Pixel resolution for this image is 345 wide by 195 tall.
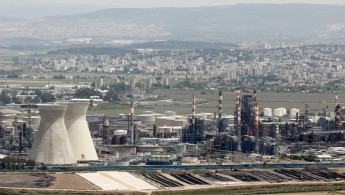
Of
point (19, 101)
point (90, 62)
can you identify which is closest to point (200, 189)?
point (19, 101)

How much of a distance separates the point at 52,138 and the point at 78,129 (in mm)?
2788

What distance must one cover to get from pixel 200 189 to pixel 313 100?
62.2 m

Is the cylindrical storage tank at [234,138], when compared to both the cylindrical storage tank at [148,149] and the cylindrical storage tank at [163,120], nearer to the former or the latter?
the cylindrical storage tank at [148,149]

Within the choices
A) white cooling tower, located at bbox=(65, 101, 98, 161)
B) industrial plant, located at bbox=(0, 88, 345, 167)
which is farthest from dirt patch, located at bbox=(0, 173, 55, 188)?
white cooling tower, located at bbox=(65, 101, 98, 161)

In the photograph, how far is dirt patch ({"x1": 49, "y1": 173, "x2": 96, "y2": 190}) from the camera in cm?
5062

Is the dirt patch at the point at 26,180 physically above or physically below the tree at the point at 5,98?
above

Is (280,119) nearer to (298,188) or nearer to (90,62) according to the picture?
(298,188)

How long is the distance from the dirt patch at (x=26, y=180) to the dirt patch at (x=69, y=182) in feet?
1.12

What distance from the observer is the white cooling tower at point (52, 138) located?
181 ft

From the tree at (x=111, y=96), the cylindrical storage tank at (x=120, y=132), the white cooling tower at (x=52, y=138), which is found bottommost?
the tree at (x=111, y=96)

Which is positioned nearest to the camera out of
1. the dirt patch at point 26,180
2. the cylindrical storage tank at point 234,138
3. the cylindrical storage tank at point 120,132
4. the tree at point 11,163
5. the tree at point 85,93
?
the dirt patch at point 26,180

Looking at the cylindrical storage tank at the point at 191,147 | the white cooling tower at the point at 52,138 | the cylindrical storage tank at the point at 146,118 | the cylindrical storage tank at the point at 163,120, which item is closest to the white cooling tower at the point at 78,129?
the white cooling tower at the point at 52,138

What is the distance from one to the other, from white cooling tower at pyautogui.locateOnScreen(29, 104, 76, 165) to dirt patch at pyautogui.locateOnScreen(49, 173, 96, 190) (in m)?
2.23

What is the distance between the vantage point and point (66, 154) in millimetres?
56000
